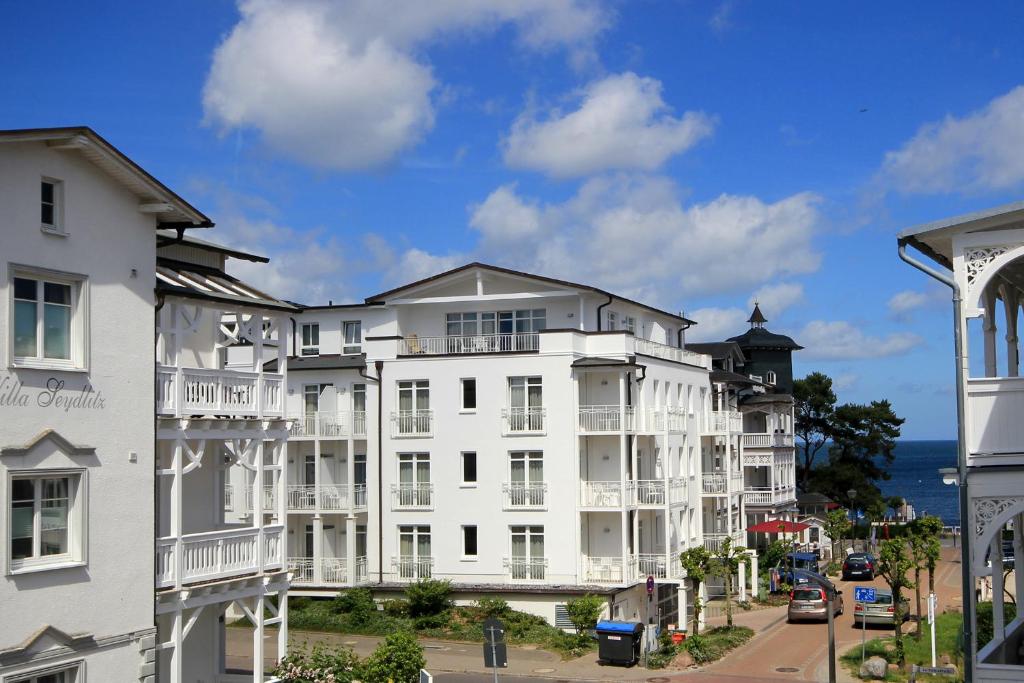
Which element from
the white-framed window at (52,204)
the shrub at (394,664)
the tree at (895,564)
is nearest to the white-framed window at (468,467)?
the tree at (895,564)

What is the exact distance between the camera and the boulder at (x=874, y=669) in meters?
31.9

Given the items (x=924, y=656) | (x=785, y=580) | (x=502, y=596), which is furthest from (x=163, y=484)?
(x=785, y=580)

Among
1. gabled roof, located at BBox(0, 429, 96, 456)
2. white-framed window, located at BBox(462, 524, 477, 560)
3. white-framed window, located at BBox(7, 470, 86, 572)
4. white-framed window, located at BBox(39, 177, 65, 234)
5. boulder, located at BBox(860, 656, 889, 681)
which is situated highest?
white-framed window, located at BBox(39, 177, 65, 234)

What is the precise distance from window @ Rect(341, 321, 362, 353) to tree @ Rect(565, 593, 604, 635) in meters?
14.1

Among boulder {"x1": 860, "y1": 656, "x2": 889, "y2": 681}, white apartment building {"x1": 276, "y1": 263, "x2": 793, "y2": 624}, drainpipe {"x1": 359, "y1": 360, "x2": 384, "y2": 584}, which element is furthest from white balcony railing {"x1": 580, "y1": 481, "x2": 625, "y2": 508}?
boulder {"x1": 860, "y1": 656, "x2": 889, "y2": 681}

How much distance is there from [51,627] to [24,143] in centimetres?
759

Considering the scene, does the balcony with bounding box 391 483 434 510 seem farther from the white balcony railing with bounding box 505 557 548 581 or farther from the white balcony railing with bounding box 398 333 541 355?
the white balcony railing with bounding box 398 333 541 355

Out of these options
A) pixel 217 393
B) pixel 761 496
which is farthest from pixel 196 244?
pixel 761 496

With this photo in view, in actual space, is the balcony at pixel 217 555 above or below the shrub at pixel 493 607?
above

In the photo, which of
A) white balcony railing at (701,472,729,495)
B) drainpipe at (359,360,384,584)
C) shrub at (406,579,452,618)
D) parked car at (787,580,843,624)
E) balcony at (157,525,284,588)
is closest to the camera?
balcony at (157,525,284,588)

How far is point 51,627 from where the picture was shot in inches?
719

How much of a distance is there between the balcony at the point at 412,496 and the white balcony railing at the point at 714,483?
14.3 meters

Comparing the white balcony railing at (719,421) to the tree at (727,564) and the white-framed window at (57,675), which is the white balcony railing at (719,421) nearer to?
the tree at (727,564)

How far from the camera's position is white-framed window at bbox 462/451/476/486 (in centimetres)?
4225
